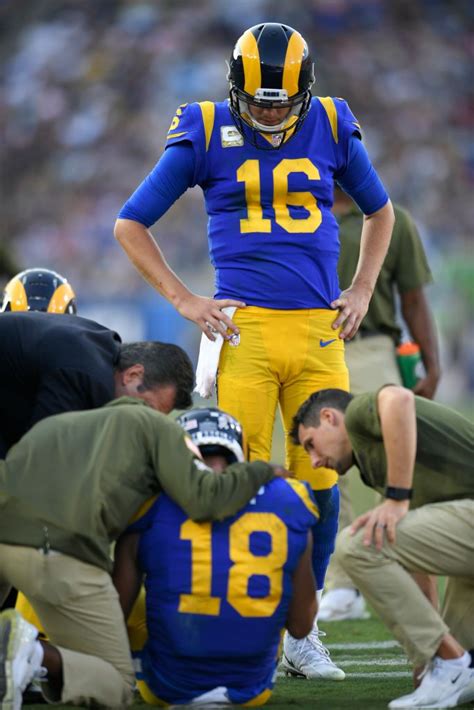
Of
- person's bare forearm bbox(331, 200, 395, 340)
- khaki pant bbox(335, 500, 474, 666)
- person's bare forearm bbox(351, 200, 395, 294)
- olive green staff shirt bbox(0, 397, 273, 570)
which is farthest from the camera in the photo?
person's bare forearm bbox(351, 200, 395, 294)

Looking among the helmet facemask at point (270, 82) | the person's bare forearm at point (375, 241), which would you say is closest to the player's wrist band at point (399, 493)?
the person's bare forearm at point (375, 241)

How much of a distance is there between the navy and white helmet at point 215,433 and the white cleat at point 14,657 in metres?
0.82

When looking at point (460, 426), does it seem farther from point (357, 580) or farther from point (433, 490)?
point (357, 580)

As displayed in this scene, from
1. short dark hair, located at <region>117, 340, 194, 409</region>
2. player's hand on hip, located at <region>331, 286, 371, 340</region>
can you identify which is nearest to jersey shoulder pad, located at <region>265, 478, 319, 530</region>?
short dark hair, located at <region>117, 340, 194, 409</region>

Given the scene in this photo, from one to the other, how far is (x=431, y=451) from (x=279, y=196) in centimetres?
116

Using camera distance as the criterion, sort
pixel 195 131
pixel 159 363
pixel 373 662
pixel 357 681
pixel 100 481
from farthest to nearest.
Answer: pixel 373 662 → pixel 195 131 → pixel 357 681 → pixel 159 363 → pixel 100 481

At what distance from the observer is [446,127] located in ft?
63.9

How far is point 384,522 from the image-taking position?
3.85 m

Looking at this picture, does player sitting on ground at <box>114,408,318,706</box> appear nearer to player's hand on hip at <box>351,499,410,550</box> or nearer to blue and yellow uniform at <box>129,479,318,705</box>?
blue and yellow uniform at <box>129,479,318,705</box>

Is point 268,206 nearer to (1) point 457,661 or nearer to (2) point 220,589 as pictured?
(2) point 220,589

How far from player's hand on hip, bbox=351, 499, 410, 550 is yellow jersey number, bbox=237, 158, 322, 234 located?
1.20m

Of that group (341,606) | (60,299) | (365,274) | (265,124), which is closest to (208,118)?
(265,124)

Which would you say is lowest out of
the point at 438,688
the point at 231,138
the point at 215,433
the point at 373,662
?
the point at 373,662

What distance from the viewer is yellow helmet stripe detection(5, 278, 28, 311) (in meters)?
5.66
